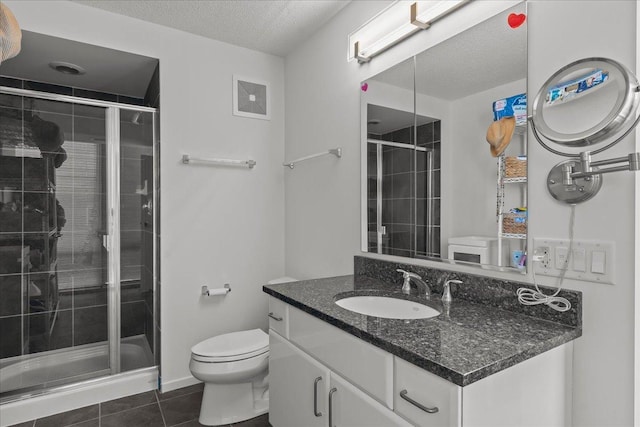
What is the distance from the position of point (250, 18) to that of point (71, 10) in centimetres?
107

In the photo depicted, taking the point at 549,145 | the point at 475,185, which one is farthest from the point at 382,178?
the point at 549,145

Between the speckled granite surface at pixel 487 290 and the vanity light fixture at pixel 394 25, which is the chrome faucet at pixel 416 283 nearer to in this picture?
the speckled granite surface at pixel 487 290

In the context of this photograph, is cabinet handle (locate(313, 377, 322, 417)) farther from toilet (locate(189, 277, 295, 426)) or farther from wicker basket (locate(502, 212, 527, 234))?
wicker basket (locate(502, 212, 527, 234))

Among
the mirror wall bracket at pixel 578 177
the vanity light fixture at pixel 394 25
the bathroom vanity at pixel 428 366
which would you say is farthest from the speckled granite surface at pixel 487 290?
the vanity light fixture at pixel 394 25

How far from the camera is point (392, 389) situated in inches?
41.5

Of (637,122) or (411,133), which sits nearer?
(637,122)

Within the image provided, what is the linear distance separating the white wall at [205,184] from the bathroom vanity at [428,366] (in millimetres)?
1220

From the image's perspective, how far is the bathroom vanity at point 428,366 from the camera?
0.91 metres

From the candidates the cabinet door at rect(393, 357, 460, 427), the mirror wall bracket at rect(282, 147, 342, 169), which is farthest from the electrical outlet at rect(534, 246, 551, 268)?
the mirror wall bracket at rect(282, 147, 342, 169)

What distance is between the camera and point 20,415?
6.88 feet

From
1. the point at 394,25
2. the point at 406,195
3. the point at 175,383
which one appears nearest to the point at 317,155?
the point at 406,195

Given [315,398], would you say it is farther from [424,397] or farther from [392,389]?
[424,397]

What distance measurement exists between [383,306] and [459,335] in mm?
593

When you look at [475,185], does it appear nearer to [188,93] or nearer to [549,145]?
[549,145]
